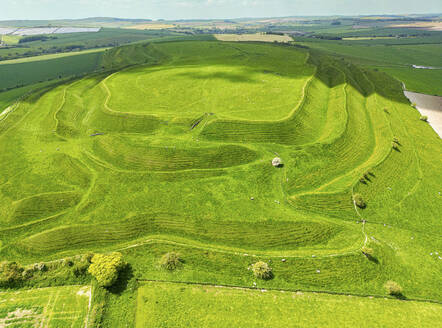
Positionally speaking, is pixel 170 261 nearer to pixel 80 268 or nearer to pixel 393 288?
pixel 80 268

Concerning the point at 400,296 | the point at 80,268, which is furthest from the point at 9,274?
the point at 400,296

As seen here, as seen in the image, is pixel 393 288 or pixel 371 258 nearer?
pixel 393 288

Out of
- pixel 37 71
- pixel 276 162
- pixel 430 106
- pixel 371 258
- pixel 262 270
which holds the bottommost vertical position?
pixel 371 258

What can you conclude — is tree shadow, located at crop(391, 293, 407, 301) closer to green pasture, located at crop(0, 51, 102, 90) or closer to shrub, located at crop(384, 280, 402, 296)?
shrub, located at crop(384, 280, 402, 296)

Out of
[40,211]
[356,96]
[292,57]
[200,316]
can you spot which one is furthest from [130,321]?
[292,57]

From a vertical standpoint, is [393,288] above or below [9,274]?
below

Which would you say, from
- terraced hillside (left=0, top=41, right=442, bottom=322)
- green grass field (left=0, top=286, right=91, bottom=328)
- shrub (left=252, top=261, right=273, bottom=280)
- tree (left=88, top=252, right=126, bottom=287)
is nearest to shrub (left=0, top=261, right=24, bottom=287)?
green grass field (left=0, top=286, right=91, bottom=328)
